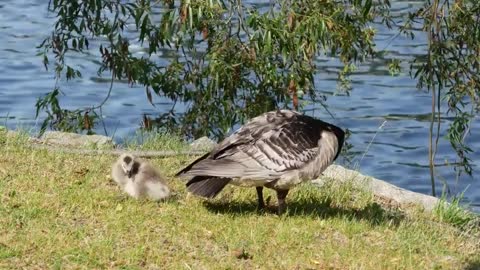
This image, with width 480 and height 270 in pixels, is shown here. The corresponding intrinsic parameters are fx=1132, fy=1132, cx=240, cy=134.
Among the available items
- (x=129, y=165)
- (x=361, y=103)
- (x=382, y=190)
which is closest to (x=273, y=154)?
(x=129, y=165)

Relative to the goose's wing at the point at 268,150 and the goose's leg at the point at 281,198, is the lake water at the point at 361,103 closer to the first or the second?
the goose's wing at the point at 268,150

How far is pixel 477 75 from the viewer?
13.4 m

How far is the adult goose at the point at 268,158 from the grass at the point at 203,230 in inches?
A: 10.4

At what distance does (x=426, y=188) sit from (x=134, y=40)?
23.8 feet

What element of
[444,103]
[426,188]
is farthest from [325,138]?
[444,103]

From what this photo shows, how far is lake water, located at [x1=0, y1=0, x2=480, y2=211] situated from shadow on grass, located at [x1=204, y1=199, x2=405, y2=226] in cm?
578

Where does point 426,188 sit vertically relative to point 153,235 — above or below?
below

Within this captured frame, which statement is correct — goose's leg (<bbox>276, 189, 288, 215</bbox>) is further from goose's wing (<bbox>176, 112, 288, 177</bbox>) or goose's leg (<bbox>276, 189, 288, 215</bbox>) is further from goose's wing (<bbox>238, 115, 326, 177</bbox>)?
goose's wing (<bbox>176, 112, 288, 177</bbox>)

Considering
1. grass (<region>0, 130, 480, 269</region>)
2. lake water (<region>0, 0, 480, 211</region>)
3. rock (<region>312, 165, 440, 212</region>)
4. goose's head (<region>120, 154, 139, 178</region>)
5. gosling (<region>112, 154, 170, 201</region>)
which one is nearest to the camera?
grass (<region>0, 130, 480, 269</region>)

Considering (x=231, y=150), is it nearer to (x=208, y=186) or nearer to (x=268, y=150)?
(x=268, y=150)

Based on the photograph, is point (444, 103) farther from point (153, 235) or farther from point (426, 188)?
point (153, 235)

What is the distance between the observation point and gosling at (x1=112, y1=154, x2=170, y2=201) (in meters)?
9.34

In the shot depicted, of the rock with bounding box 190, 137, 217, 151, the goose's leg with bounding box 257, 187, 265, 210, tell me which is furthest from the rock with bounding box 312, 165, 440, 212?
the rock with bounding box 190, 137, 217, 151

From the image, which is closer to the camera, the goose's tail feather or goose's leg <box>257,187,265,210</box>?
the goose's tail feather
